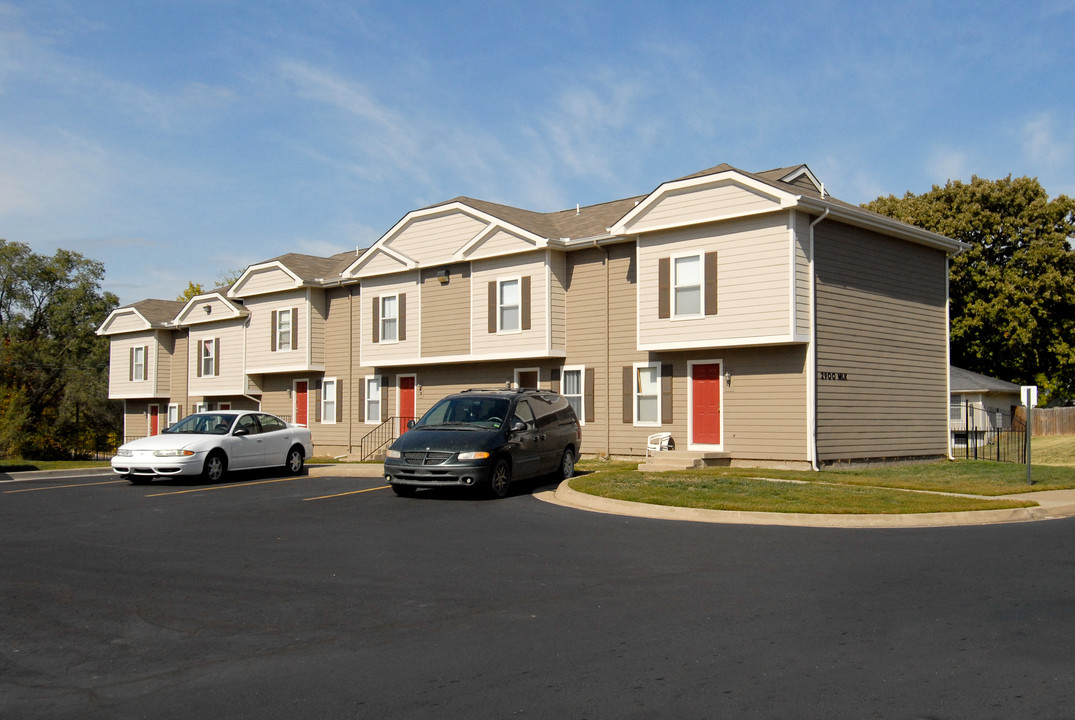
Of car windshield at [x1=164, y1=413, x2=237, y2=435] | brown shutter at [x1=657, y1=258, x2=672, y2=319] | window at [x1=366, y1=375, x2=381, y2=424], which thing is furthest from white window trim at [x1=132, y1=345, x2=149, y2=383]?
brown shutter at [x1=657, y1=258, x2=672, y2=319]

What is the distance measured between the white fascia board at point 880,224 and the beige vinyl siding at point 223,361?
79.3ft

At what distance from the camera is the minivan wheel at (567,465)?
58.5 ft

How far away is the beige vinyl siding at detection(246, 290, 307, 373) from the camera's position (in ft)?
108

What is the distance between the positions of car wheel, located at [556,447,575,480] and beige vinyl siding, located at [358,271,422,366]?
11.3 m

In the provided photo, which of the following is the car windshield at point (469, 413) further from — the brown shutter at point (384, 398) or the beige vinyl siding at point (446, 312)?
the brown shutter at point (384, 398)

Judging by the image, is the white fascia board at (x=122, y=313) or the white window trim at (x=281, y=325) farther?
the white fascia board at (x=122, y=313)

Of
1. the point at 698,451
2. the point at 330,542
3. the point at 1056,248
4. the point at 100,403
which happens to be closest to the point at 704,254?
A: the point at 698,451

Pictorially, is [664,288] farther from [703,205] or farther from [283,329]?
[283,329]

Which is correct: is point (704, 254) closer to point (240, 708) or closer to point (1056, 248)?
point (240, 708)

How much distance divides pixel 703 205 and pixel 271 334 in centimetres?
1913

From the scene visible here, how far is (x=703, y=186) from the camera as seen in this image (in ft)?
70.0

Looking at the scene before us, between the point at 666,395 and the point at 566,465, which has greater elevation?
the point at 666,395

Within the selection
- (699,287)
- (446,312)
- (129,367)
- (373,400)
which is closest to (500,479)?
(699,287)

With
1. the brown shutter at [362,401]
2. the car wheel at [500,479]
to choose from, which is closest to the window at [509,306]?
the brown shutter at [362,401]
